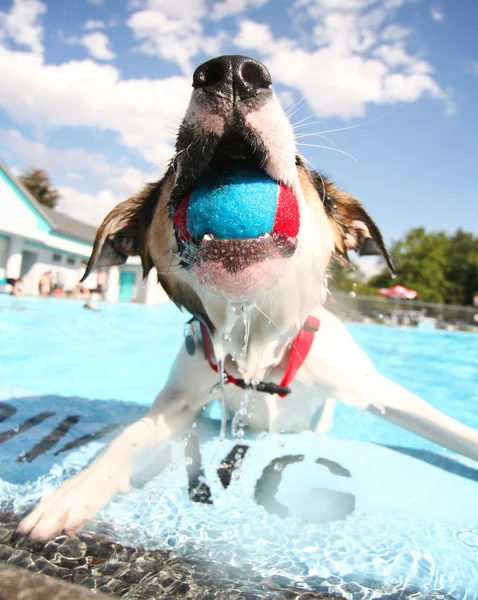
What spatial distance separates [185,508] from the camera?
2.12 meters

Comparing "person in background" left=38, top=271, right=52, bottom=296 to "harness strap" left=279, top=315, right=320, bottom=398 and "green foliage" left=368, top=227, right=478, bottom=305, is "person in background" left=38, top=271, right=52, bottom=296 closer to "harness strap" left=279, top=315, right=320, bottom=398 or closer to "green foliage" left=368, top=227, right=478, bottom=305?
"harness strap" left=279, top=315, right=320, bottom=398

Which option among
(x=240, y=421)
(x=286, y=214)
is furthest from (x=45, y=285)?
(x=286, y=214)

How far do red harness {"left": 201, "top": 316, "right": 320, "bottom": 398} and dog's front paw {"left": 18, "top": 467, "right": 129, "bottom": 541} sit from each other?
32.8 inches

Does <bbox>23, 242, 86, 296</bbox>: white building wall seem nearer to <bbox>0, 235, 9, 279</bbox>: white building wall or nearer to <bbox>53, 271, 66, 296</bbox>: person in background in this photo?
<bbox>53, 271, 66, 296</bbox>: person in background

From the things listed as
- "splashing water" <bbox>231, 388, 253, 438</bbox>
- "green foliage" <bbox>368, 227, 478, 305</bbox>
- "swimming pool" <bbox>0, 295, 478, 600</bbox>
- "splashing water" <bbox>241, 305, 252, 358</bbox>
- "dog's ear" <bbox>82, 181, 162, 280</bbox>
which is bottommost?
"swimming pool" <bbox>0, 295, 478, 600</bbox>

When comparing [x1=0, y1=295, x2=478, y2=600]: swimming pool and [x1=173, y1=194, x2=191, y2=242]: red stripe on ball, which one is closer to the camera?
[x1=0, y1=295, x2=478, y2=600]: swimming pool

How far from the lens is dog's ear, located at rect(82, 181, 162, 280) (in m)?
2.54

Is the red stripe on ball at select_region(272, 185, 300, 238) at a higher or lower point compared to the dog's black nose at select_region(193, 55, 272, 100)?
lower

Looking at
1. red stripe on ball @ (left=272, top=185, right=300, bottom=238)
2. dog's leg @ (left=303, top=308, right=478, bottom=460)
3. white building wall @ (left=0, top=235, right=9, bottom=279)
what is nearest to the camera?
red stripe on ball @ (left=272, top=185, right=300, bottom=238)

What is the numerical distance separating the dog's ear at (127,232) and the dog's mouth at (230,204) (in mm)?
658

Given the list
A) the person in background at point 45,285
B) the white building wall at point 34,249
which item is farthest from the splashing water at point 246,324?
the person in background at point 45,285

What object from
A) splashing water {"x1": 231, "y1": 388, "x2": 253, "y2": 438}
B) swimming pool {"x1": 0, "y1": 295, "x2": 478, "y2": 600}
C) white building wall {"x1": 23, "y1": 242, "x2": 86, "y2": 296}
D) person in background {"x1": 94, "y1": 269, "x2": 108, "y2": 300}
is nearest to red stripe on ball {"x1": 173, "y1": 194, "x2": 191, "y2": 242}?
swimming pool {"x1": 0, "y1": 295, "x2": 478, "y2": 600}

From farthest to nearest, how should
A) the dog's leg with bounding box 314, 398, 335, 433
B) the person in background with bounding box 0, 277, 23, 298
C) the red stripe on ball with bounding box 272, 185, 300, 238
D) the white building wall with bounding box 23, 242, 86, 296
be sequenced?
the white building wall with bounding box 23, 242, 86, 296
the person in background with bounding box 0, 277, 23, 298
the dog's leg with bounding box 314, 398, 335, 433
the red stripe on ball with bounding box 272, 185, 300, 238

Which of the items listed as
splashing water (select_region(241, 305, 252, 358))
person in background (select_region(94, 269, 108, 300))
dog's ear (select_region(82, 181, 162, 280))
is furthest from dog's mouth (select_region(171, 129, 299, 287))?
person in background (select_region(94, 269, 108, 300))
